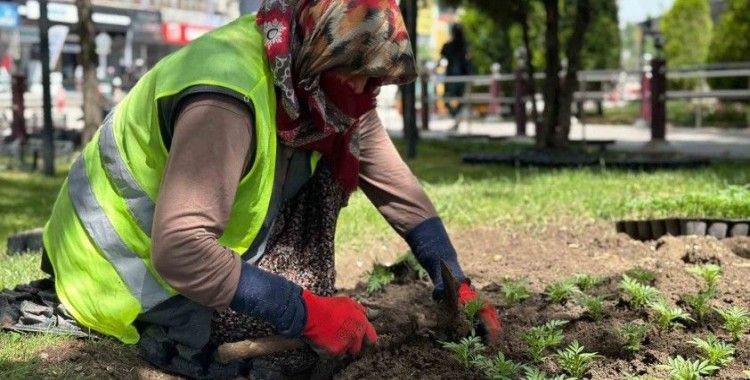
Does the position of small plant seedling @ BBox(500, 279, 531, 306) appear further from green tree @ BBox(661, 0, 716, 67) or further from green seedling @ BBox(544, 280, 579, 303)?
green tree @ BBox(661, 0, 716, 67)

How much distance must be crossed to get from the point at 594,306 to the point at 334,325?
3.04 feet

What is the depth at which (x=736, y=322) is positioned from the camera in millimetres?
2877

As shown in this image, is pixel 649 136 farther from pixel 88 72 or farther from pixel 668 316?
pixel 668 316

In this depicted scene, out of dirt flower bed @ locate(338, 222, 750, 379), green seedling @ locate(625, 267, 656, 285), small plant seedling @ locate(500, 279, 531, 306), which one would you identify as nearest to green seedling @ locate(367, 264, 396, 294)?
dirt flower bed @ locate(338, 222, 750, 379)

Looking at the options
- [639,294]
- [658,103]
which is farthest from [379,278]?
[658,103]

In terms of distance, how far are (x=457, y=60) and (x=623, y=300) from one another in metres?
15.8

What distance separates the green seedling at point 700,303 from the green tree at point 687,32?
22.4 m

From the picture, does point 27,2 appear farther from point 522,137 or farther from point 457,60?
point 522,137

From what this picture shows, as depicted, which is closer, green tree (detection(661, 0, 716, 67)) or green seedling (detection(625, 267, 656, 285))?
green seedling (detection(625, 267, 656, 285))

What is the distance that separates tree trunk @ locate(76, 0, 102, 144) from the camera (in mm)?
10898

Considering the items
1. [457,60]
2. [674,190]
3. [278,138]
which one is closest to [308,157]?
[278,138]

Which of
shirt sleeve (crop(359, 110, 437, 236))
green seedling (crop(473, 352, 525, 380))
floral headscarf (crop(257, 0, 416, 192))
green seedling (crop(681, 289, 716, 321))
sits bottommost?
green seedling (crop(473, 352, 525, 380))

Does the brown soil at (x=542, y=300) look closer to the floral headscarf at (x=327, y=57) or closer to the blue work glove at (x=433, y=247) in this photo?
the blue work glove at (x=433, y=247)

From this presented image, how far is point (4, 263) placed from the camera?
4242 mm
